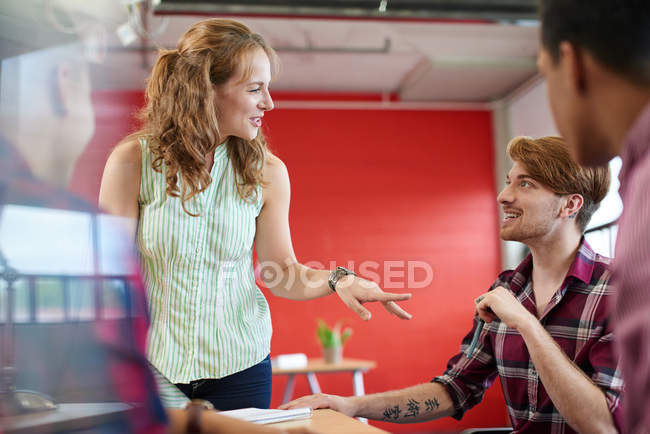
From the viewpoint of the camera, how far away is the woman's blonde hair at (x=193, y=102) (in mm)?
1439

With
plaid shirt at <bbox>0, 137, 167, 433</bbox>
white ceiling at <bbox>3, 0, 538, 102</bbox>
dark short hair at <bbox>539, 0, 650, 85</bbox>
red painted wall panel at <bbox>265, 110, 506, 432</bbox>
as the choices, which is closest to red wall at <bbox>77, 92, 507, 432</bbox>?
red painted wall panel at <bbox>265, 110, 506, 432</bbox>

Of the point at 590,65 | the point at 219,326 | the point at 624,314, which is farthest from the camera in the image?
the point at 219,326

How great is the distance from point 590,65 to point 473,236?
16.3 ft

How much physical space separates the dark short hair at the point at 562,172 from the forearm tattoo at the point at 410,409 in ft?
1.96

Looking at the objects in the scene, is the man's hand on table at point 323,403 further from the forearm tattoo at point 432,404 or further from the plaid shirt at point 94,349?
the plaid shirt at point 94,349

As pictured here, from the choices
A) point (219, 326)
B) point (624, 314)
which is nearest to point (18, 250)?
point (624, 314)

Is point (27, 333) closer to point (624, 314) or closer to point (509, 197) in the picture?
point (624, 314)

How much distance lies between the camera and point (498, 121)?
566 centimetres

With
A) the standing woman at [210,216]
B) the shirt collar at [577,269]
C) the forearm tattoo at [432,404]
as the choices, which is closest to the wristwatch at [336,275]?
the standing woman at [210,216]

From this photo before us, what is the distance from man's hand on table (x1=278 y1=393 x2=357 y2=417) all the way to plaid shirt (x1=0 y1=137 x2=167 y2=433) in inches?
34.3

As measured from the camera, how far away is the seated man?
1.30m

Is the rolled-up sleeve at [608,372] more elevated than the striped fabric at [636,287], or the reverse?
the striped fabric at [636,287]

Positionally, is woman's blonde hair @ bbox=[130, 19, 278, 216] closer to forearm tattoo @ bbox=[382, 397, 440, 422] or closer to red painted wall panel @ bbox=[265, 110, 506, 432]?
forearm tattoo @ bbox=[382, 397, 440, 422]

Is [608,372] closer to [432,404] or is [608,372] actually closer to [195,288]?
[432,404]
